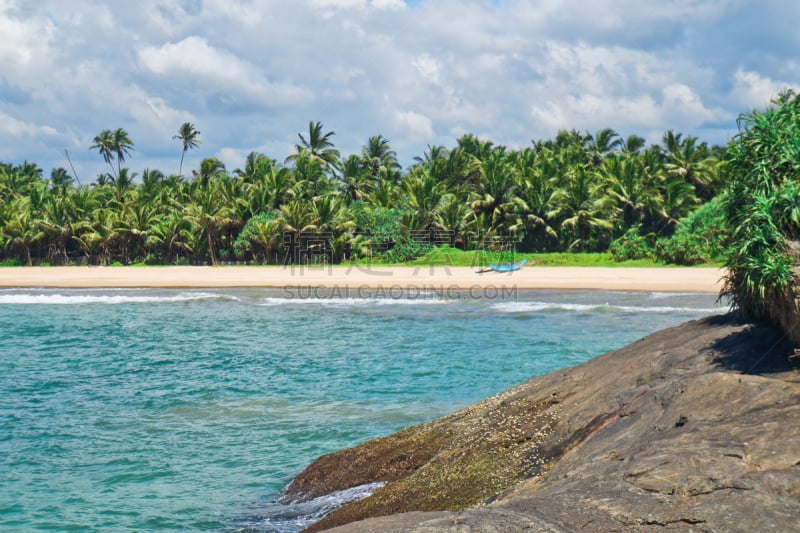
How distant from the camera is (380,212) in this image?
4384 cm

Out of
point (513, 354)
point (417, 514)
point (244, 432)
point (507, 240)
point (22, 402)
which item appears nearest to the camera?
point (417, 514)

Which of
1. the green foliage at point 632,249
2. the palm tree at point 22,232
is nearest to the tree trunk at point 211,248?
the palm tree at point 22,232

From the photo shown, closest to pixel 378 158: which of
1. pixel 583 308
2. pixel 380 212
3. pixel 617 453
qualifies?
pixel 380 212

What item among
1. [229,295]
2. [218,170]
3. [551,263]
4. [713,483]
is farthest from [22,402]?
[218,170]

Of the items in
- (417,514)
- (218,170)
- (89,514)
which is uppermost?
(218,170)

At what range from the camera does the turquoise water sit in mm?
8773

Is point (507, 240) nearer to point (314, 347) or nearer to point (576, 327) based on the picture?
point (576, 327)

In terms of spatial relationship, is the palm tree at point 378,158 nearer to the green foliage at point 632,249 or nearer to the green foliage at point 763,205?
the green foliage at point 632,249

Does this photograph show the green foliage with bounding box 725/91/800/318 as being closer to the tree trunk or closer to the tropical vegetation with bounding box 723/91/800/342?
the tropical vegetation with bounding box 723/91/800/342

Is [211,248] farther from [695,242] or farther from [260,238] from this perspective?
[695,242]

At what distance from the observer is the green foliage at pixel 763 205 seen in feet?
18.9

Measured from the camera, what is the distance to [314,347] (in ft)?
62.4

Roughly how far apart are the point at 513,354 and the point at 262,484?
30.8ft

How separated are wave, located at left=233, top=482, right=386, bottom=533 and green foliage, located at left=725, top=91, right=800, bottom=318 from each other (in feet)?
13.3
